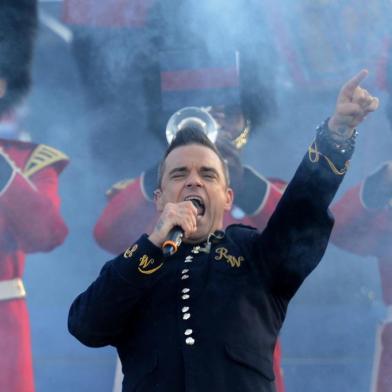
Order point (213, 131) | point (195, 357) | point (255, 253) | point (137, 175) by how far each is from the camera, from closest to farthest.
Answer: point (195, 357)
point (255, 253)
point (213, 131)
point (137, 175)

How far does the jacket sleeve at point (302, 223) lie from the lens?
1842 mm

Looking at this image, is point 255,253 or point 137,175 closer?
point 255,253

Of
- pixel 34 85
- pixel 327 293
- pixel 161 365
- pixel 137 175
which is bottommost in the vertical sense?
pixel 161 365

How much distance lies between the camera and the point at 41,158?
3.25 metres

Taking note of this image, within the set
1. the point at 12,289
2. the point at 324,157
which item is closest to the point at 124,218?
the point at 12,289

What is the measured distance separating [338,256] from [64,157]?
119cm

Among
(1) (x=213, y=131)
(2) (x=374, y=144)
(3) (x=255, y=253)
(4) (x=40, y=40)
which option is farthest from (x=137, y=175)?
(3) (x=255, y=253)

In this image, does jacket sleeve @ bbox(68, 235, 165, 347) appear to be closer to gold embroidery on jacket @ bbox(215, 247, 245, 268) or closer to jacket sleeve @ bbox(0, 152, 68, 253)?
gold embroidery on jacket @ bbox(215, 247, 245, 268)

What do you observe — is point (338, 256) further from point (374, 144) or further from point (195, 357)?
point (195, 357)

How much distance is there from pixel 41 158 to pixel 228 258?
4.98 ft

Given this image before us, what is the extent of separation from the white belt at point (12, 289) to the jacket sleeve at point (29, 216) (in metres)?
0.14

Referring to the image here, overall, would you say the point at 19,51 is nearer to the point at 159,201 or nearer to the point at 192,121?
the point at 192,121

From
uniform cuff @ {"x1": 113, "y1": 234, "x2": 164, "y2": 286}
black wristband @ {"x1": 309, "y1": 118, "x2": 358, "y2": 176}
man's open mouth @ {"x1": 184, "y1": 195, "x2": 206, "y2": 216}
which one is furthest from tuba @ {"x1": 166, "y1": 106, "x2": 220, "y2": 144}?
uniform cuff @ {"x1": 113, "y1": 234, "x2": 164, "y2": 286}

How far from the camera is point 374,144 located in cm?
319
